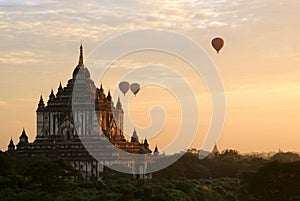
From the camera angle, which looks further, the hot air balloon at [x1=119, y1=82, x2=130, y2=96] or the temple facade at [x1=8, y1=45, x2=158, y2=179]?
the temple facade at [x1=8, y1=45, x2=158, y2=179]

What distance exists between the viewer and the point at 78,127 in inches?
3762

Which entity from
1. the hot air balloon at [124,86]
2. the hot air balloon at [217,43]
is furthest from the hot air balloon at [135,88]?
the hot air balloon at [217,43]

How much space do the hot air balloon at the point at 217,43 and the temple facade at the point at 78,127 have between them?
32.5 m

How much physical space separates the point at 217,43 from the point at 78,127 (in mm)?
40232

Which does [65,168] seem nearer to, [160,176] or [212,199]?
[212,199]

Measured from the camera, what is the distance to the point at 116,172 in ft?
280

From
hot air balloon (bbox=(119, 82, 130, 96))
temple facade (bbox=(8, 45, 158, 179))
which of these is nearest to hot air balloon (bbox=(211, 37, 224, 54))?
hot air balloon (bbox=(119, 82, 130, 96))

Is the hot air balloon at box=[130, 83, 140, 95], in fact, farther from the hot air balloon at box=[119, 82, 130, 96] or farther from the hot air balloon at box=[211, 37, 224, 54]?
the hot air balloon at box=[211, 37, 224, 54]

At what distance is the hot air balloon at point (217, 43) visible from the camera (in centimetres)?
5814

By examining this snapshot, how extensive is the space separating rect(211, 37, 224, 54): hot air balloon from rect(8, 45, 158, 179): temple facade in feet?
106

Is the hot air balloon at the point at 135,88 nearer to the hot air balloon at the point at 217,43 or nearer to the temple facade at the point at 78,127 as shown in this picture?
the temple facade at the point at 78,127

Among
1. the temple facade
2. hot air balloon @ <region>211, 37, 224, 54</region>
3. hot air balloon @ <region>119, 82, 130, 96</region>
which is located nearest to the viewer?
hot air balloon @ <region>211, 37, 224, 54</region>

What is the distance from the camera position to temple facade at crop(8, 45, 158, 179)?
8973 cm

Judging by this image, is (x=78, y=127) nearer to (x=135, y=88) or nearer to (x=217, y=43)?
(x=135, y=88)
